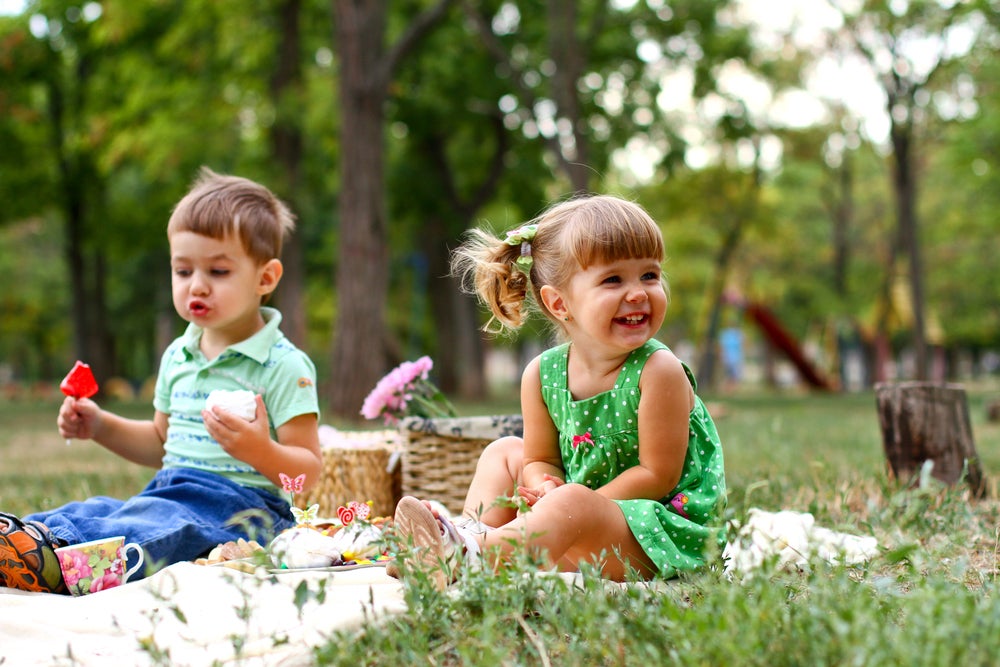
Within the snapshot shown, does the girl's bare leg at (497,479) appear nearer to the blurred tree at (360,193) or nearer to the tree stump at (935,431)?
the tree stump at (935,431)

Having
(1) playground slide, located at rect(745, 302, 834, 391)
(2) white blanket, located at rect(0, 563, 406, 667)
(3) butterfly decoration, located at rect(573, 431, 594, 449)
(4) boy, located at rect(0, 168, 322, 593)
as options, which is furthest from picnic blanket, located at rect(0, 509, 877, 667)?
(1) playground slide, located at rect(745, 302, 834, 391)

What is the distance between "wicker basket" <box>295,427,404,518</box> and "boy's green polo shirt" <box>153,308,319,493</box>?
2.17 ft

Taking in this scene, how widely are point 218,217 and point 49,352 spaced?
36.1 m

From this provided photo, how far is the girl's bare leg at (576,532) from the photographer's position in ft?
7.95

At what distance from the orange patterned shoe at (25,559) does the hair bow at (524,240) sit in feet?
5.35

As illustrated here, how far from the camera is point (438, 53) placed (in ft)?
50.7

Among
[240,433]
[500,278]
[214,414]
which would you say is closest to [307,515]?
[240,433]

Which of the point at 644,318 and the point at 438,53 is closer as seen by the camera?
the point at 644,318

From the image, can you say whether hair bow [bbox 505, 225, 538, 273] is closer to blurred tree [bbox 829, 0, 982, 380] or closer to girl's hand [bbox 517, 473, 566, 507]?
girl's hand [bbox 517, 473, 566, 507]

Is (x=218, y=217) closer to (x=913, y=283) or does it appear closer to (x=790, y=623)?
(x=790, y=623)

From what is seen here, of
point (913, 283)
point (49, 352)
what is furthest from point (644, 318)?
point (49, 352)

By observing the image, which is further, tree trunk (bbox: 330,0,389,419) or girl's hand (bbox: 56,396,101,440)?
tree trunk (bbox: 330,0,389,419)

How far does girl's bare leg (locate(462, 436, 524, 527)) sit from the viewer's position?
300 cm

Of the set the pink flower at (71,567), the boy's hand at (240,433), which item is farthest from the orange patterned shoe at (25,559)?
the boy's hand at (240,433)
